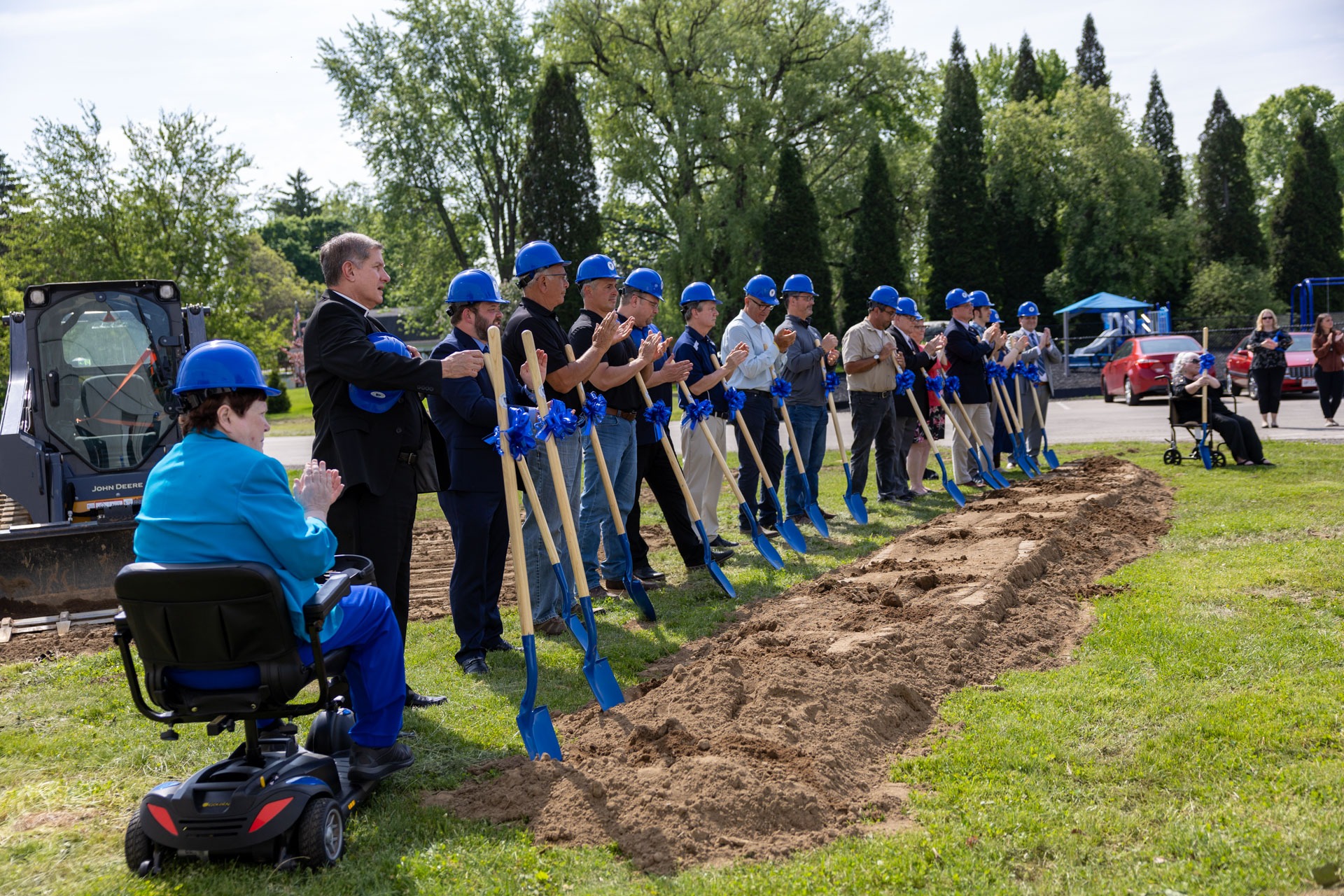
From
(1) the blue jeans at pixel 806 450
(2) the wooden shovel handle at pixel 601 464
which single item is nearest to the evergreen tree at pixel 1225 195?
(1) the blue jeans at pixel 806 450

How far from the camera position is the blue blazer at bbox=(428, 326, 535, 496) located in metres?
6.09

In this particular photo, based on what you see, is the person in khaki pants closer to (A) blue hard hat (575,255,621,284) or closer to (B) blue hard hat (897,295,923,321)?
(A) blue hard hat (575,255,621,284)

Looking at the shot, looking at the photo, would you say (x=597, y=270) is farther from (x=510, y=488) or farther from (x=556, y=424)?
(x=510, y=488)

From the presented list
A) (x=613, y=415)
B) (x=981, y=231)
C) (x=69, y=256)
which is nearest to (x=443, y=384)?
(x=613, y=415)

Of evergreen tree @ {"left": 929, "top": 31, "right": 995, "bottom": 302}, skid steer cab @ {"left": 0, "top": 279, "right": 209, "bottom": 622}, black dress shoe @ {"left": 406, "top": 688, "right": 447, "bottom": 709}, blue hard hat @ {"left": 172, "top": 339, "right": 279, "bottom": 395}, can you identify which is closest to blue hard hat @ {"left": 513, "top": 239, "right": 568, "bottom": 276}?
black dress shoe @ {"left": 406, "top": 688, "right": 447, "bottom": 709}

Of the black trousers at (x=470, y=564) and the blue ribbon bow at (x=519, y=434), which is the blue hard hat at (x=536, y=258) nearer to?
the black trousers at (x=470, y=564)

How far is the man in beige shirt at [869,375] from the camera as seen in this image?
438 inches

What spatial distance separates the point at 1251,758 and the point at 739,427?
579 cm

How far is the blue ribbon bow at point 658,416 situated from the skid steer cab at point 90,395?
196 inches

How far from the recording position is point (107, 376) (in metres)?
10.4

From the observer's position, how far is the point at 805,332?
10.9m

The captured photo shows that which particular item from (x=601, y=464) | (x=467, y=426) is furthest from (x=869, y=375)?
(x=467, y=426)

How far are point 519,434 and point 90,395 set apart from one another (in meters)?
7.11

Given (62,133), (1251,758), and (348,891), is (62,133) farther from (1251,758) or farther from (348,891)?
(1251,758)
